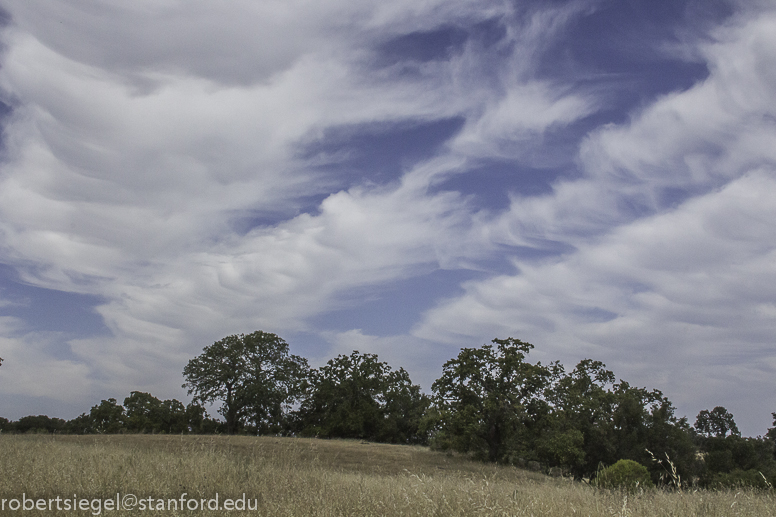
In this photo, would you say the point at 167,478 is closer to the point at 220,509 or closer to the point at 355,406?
the point at 220,509

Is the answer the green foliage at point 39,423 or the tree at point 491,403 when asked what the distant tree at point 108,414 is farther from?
the tree at point 491,403

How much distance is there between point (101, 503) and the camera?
697 cm

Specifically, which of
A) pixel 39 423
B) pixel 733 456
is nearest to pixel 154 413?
pixel 39 423

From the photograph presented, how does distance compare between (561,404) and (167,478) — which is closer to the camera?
(167,478)

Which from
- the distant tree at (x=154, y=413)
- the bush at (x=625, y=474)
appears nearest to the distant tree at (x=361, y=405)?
the distant tree at (x=154, y=413)

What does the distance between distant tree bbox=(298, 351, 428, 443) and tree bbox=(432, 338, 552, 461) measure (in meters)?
17.7

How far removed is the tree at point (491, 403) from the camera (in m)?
27.3

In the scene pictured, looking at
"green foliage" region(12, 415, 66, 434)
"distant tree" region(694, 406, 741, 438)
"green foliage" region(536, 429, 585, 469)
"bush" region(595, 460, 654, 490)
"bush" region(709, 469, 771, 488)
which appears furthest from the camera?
"distant tree" region(694, 406, 741, 438)

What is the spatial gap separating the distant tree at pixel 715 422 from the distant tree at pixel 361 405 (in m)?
43.3

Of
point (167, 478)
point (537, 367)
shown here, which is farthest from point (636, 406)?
point (167, 478)

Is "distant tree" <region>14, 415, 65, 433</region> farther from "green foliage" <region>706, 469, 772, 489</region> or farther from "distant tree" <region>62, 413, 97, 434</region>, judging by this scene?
"green foliage" <region>706, 469, 772, 489</region>

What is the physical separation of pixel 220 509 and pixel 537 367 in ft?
80.7

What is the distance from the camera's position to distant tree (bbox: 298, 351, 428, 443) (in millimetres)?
45906

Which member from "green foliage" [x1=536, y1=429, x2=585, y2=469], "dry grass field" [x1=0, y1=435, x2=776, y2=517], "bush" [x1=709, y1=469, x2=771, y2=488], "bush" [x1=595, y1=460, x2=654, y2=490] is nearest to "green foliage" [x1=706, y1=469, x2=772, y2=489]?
"bush" [x1=709, y1=469, x2=771, y2=488]
